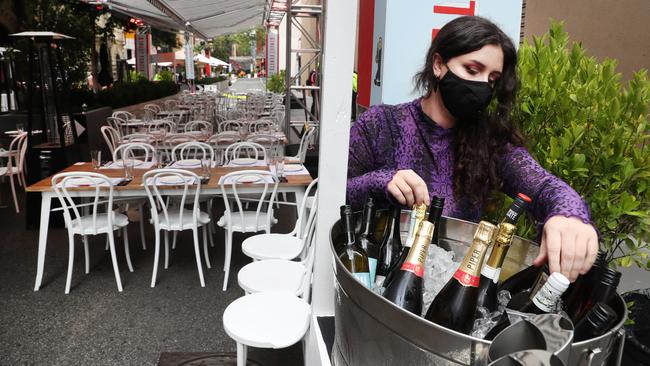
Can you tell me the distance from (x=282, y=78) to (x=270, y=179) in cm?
1386

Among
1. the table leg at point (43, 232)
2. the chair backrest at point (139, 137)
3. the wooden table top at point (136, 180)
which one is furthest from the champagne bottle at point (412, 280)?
the chair backrest at point (139, 137)

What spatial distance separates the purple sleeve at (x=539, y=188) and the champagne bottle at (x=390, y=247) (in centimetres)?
26

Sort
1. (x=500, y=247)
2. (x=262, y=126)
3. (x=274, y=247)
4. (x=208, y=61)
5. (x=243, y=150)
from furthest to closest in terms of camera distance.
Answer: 1. (x=208, y=61)
2. (x=262, y=126)
3. (x=243, y=150)
4. (x=274, y=247)
5. (x=500, y=247)

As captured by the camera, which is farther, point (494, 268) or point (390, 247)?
point (390, 247)

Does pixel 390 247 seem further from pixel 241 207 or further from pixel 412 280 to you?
pixel 241 207

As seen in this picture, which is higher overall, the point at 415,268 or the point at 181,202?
the point at 415,268

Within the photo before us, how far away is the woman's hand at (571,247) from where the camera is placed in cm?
63

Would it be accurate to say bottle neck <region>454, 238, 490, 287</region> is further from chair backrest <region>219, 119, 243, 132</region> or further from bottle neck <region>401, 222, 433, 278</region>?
chair backrest <region>219, 119, 243, 132</region>

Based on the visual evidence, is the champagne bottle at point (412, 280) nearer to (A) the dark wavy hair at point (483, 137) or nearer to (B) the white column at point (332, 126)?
(B) the white column at point (332, 126)

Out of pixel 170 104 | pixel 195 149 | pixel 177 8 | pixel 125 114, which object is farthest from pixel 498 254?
pixel 170 104

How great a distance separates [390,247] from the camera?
94 centimetres

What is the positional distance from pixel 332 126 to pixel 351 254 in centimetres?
35

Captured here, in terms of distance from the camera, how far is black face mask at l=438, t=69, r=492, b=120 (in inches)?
38.0

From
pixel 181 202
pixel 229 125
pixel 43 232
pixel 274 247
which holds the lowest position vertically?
pixel 43 232
